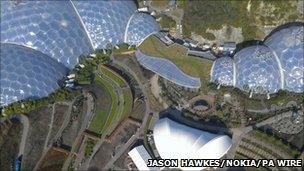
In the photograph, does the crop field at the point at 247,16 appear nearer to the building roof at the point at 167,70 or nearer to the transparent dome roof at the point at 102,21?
the building roof at the point at 167,70

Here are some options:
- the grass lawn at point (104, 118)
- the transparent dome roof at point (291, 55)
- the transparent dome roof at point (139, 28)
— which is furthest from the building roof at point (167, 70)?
the transparent dome roof at point (291, 55)

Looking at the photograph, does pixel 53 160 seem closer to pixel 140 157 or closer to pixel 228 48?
pixel 140 157

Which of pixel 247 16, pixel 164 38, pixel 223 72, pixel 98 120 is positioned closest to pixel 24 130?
pixel 98 120

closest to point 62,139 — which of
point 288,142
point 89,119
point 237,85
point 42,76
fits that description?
point 89,119

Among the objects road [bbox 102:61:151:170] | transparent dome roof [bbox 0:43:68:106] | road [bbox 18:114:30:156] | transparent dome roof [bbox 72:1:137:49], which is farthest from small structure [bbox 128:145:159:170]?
transparent dome roof [bbox 72:1:137:49]

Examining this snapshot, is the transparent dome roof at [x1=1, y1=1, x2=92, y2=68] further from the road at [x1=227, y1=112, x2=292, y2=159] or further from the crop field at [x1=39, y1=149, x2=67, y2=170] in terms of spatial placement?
the road at [x1=227, y1=112, x2=292, y2=159]
